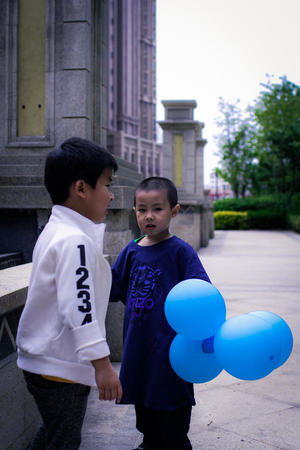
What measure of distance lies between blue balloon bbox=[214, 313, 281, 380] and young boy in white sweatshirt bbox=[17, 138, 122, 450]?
0.47m

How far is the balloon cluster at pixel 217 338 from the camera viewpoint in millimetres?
1688

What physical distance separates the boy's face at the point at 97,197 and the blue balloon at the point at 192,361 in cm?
70

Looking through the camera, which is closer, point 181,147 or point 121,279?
point 121,279

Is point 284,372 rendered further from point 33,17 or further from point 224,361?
point 33,17

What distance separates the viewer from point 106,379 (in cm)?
146

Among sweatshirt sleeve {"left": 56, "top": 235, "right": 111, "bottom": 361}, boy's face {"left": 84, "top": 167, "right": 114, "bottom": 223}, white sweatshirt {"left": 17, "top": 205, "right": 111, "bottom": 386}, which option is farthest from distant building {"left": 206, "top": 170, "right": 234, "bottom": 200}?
sweatshirt sleeve {"left": 56, "top": 235, "right": 111, "bottom": 361}

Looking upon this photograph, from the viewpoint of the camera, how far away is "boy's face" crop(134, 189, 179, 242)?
2.22 metres

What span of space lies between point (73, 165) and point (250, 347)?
0.91m

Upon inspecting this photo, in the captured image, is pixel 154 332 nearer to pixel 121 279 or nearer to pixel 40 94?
pixel 121 279

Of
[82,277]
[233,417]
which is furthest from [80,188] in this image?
[233,417]

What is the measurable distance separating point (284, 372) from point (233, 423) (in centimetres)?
112

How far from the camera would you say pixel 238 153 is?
4431cm

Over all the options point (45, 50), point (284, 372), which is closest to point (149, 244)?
point (284, 372)

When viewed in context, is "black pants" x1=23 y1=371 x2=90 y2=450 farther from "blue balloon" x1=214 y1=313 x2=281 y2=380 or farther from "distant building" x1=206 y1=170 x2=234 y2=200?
"distant building" x1=206 y1=170 x2=234 y2=200
